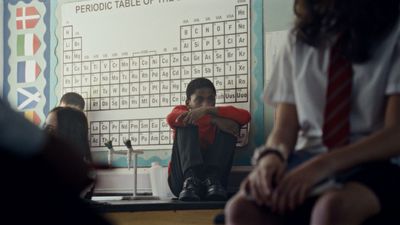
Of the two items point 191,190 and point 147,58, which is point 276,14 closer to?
point 147,58

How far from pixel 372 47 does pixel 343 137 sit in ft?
0.45

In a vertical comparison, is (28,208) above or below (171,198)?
above

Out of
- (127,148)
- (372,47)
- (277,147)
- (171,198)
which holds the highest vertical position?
(372,47)

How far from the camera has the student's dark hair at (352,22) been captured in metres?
0.90

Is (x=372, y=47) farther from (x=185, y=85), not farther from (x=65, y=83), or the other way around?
(x=65, y=83)

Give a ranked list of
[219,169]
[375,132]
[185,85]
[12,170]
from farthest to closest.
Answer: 1. [185,85]
2. [219,169]
3. [375,132]
4. [12,170]

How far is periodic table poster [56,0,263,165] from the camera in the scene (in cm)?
300

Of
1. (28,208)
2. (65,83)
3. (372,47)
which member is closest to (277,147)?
(372,47)

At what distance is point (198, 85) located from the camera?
291 cm

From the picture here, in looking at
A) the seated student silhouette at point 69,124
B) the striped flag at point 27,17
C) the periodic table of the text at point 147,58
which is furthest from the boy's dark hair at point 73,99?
the striped flag at point 27,17

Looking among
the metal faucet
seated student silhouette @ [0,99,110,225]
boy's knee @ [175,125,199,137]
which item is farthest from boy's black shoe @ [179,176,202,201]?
seated student silhouette @ [0,99,110,225]

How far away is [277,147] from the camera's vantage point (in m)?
0.91

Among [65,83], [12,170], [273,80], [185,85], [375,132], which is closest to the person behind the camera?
[12,170]

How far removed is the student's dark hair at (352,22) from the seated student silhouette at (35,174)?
639 millimetres
